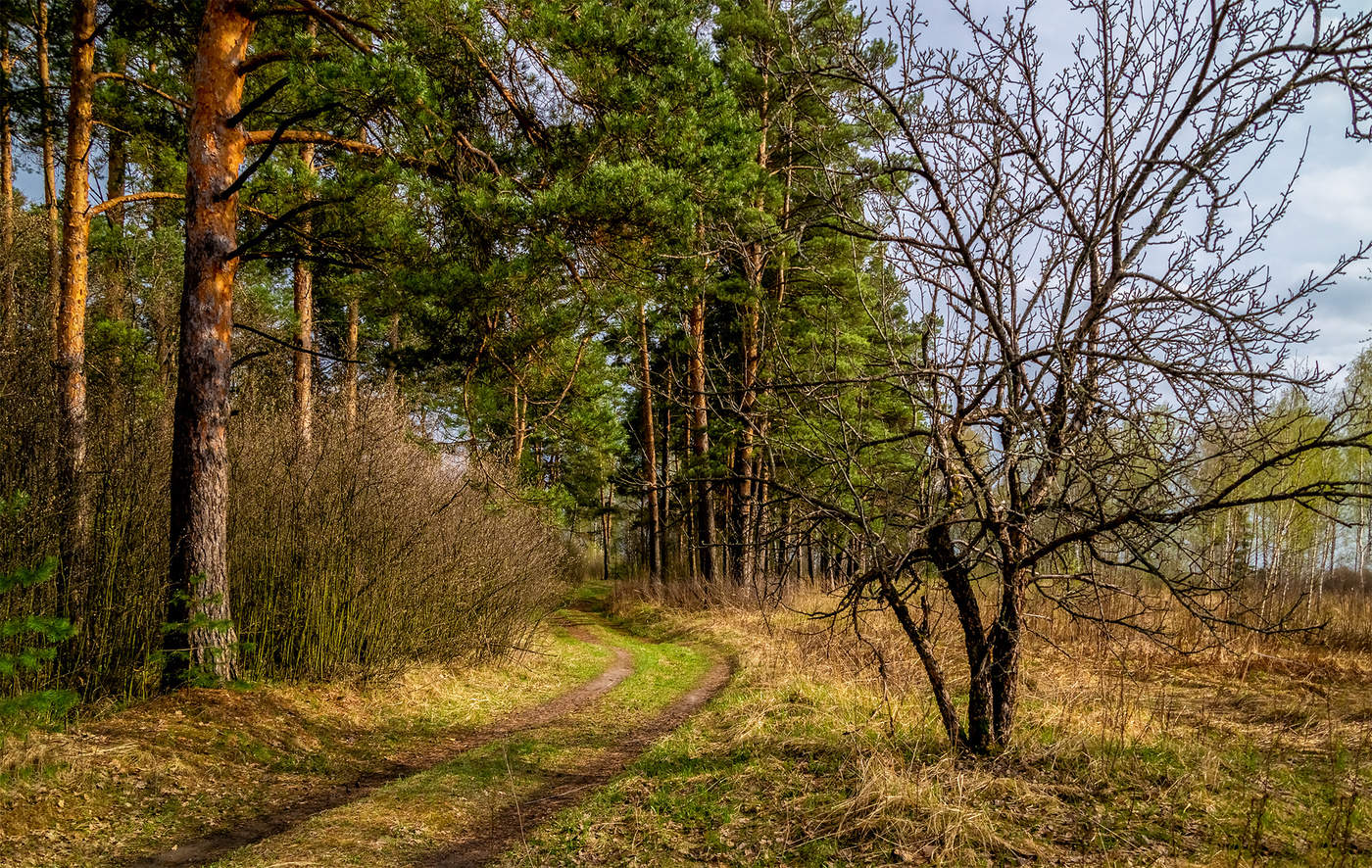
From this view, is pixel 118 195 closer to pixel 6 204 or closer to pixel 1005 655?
pixel 6 204

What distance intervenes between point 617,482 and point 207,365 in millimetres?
3932

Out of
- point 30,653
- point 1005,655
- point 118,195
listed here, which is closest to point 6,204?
point 118,195

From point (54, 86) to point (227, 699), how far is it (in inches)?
325

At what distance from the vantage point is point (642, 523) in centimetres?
2509

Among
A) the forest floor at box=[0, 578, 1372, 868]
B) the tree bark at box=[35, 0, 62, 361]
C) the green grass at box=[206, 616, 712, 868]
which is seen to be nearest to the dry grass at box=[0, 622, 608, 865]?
the forest floor at box=[0, 578, 1372, 868]

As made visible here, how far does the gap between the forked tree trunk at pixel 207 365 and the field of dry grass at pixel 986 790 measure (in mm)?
3978

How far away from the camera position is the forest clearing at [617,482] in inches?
158

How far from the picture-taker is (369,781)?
581 cm

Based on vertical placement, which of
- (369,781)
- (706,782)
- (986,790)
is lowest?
(369,781)

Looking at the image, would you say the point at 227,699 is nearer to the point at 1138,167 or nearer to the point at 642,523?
the point at 1138,167

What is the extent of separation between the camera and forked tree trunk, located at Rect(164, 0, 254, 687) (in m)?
6.23

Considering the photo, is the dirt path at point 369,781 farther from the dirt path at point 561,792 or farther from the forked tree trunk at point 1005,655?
A: the forked tree trunk at point 1005,655

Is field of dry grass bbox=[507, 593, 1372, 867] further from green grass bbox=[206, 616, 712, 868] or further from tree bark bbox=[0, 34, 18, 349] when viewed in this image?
tree bark bbox=[0, 34, 18, 349]

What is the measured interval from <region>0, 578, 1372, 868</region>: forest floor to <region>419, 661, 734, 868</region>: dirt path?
0.09 feet
